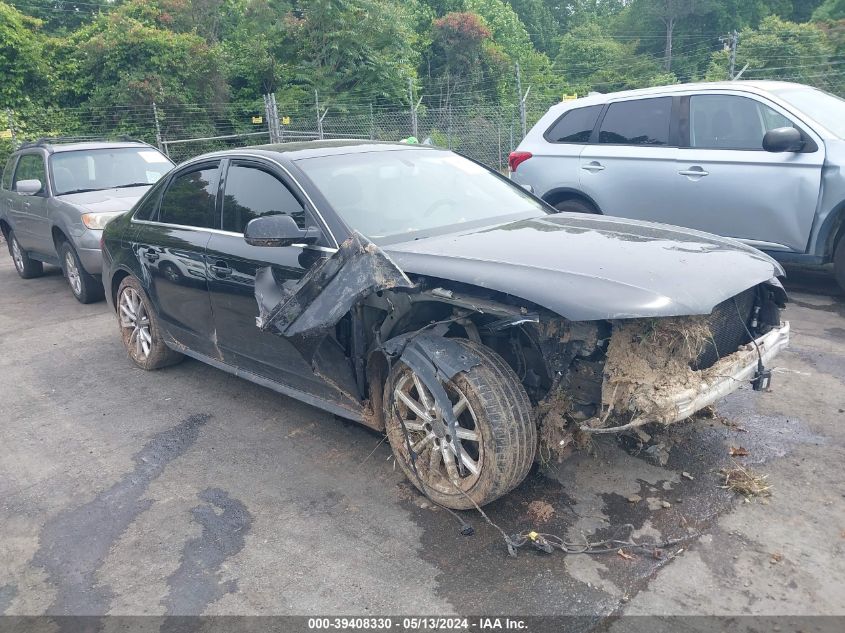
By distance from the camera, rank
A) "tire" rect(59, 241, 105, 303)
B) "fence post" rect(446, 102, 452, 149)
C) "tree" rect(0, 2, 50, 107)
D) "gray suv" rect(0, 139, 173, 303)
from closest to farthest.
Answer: "gray suv" rect(0, 139, 173, 303) → "tire" rect(59, 241, 105, 303) → "fence post" rect(446, 102, 452, 149) → "tree" rect(0, 2, 50, 107)

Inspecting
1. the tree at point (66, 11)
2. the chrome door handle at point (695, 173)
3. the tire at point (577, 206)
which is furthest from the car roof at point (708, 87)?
the tree at point (66, 11)

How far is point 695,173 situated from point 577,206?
125cm

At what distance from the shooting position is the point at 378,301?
353cm

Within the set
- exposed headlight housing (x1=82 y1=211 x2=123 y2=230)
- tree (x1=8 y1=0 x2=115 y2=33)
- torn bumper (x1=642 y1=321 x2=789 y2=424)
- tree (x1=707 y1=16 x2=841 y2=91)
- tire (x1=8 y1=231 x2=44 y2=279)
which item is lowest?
tire (x1=8 y1=231 x2=44 y2=279)

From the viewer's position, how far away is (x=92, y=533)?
3453 millimetres

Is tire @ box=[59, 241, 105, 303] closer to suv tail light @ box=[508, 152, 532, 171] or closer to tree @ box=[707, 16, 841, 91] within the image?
suv tail light @ box=[508, 152, 532, 171]

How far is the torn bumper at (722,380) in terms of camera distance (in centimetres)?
299

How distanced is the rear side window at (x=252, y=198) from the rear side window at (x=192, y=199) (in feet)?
0.59

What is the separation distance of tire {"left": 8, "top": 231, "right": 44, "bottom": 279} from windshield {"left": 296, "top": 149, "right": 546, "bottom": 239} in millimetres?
7099

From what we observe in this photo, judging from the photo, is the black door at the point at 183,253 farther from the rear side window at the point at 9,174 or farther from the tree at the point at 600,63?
the tree at the point at 600,63

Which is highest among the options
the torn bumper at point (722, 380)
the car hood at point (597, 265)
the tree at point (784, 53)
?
the tree at point (784, 53)

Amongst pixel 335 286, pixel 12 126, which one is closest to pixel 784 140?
pixel 335 286

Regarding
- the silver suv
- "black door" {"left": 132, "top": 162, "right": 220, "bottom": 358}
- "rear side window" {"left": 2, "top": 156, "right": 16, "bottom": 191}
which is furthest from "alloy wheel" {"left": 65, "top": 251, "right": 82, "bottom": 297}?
the silver suv

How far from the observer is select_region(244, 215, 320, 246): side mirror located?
3.70 meters
